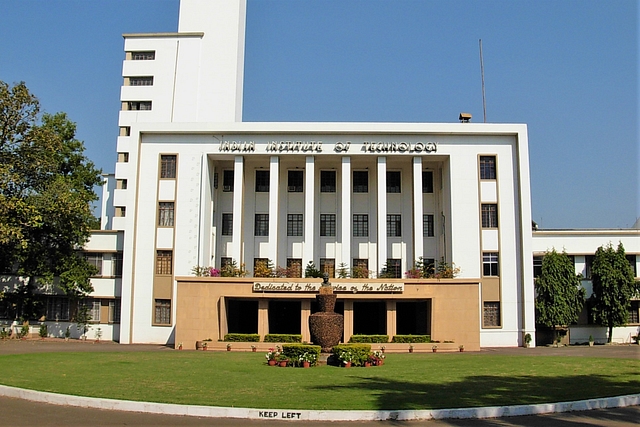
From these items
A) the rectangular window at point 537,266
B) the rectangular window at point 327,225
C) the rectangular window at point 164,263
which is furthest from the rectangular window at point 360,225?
the rectangular window at point 164,263

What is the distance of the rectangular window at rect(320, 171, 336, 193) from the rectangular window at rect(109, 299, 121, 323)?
16.2 metres

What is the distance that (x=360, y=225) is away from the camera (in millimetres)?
44594

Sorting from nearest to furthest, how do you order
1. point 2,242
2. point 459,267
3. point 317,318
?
point 317,318
point 2,242
point 459,267

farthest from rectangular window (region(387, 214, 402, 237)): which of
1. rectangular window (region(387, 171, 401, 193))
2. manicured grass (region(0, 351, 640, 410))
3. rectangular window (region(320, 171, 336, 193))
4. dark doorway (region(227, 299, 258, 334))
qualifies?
manicured grass (region(0, 351, 640, 410))

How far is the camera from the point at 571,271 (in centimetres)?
4097

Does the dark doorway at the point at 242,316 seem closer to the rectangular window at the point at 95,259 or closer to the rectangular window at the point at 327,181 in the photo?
the rectangular window at the point at 327,181

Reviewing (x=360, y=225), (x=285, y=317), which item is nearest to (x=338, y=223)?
(x=360, y=225)

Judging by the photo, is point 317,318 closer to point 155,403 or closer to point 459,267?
point 155,403

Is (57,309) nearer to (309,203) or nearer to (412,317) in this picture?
(309,203)

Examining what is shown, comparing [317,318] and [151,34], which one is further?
[151,34]

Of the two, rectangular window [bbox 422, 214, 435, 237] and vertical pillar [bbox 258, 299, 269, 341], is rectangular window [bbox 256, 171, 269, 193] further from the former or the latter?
rectangular window [bbox 422, 214, 435, 237]

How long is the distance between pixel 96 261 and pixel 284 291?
15574 millimetres

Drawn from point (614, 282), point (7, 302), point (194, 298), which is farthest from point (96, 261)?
point (614, 282)

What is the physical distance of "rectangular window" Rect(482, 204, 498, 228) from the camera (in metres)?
40.7
